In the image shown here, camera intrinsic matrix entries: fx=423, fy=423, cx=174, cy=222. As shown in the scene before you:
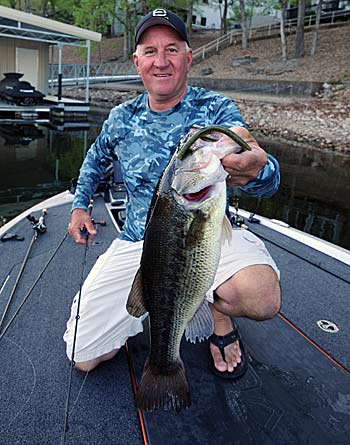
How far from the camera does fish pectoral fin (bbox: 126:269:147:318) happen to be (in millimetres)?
2049

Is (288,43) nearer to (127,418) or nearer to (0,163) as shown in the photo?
(0,163)

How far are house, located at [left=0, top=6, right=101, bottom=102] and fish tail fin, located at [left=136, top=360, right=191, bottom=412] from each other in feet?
62.8

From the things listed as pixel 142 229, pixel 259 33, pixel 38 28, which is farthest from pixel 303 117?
pixel 142 229

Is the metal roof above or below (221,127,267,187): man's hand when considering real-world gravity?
above

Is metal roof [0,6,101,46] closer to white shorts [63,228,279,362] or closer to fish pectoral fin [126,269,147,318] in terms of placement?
white shorts [63,228,279,362]

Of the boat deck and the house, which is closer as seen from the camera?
the boat deck

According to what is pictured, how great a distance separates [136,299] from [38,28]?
788 inches

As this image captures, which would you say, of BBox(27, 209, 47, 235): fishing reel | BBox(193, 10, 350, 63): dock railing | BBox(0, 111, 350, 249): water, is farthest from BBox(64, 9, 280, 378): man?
BBox(193, 10, 350, 63): dock railing

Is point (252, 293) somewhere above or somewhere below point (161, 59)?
below

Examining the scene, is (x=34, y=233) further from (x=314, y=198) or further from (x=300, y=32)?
(x=300, y=32)

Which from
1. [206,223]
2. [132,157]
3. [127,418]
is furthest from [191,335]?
[132,157]

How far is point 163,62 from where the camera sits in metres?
2.55

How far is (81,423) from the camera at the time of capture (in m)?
2.17

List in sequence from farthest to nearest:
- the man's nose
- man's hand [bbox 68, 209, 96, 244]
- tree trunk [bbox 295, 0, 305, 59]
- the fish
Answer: tree trunk [bbox 295, 0, 305, 59]
man's hand [bbox 68, 209, 96, 244]
the man's nose
the fish
